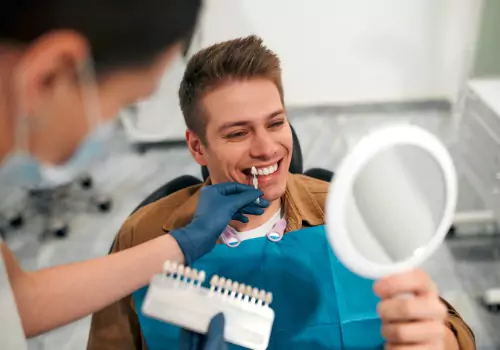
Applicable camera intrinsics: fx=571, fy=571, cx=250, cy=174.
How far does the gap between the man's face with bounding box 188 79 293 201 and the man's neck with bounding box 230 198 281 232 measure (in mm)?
36

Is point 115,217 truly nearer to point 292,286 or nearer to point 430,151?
point 292,286

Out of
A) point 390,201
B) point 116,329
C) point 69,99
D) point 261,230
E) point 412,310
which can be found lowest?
point 116,329

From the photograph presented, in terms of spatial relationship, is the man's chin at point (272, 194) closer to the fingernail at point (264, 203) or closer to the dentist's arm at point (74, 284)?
the fingernail at point (264, 203)

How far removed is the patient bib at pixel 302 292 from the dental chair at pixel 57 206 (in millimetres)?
248

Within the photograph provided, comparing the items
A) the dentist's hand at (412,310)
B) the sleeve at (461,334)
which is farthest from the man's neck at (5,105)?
the sleeve at (461,334)

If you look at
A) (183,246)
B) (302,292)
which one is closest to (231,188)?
(183,246)

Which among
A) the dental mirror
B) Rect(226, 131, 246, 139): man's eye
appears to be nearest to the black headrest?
Rect(226, 131, 246, 139): man's eye

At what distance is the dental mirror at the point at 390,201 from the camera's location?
0.67 meters

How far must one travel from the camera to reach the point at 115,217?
3.87 ft

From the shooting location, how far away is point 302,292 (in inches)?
39.7

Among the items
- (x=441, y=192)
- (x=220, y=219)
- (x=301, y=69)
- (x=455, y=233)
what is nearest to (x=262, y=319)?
(x=220, y=219)

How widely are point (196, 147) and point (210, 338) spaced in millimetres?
356

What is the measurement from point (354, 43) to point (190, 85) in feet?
0.99

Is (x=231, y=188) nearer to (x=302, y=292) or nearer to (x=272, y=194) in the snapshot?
(x=272, y=194)
